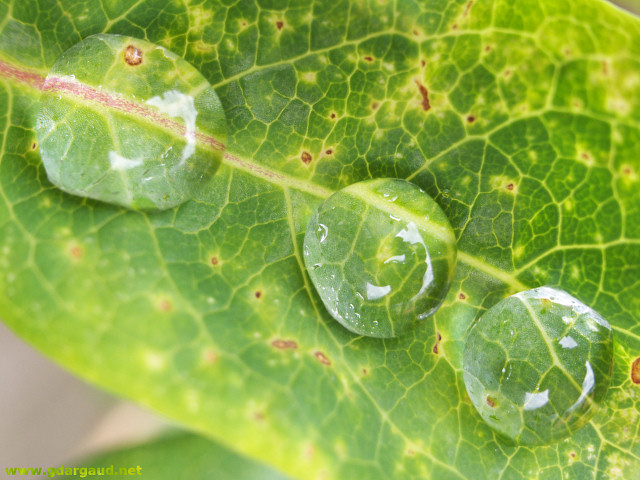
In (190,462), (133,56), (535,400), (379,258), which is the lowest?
(190,462)

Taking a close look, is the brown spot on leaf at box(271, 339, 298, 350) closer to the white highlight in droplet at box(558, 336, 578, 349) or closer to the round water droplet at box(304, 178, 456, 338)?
the round water droplet at box(304, 178, 456, 338)

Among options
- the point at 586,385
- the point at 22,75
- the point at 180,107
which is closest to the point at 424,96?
the point at 180,107

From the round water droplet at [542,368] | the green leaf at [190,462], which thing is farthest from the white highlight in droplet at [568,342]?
the green leaf at [190,462]

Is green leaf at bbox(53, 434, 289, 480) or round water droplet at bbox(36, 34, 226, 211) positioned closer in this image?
round water droplet at bbox(36, 34, 226, 211)

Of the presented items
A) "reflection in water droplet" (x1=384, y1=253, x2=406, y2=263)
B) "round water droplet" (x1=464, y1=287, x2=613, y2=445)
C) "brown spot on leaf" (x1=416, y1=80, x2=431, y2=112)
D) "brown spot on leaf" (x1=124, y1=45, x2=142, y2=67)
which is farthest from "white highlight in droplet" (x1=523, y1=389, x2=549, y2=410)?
"brown spot on leaf" (x1=124, y1=45, x2=142, y2=67)

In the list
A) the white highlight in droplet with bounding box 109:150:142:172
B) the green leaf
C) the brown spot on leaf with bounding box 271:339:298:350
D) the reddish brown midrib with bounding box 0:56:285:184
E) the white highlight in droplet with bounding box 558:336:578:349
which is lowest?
the green leaf

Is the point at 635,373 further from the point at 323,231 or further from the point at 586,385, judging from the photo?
the point at 323,231
